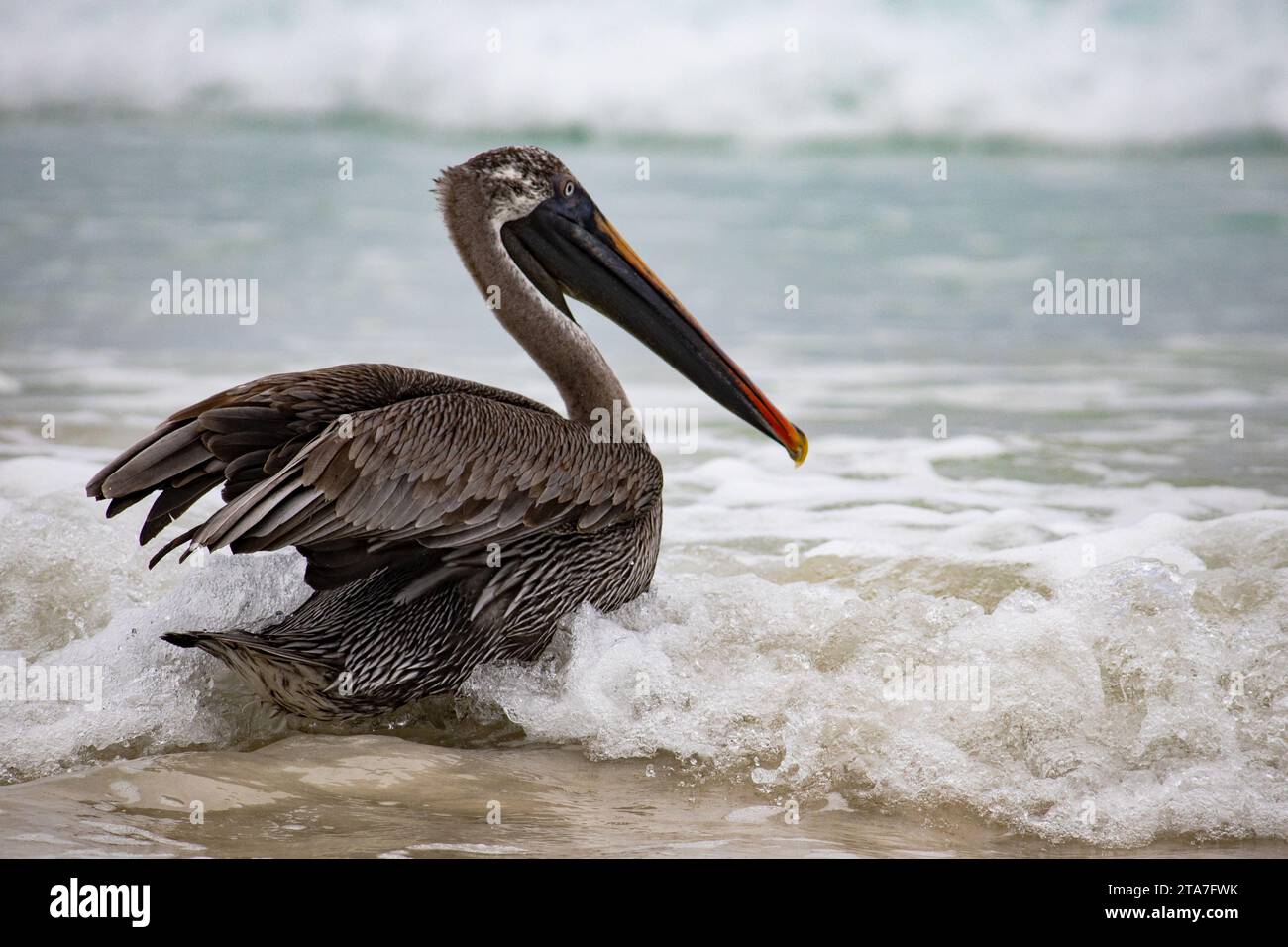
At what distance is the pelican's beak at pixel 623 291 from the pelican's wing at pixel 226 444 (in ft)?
2.78

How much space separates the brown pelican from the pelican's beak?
0.35ft

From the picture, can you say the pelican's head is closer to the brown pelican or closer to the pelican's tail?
the brown pelican

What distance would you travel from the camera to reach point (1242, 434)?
655 centimetres

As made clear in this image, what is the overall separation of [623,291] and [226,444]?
1303 mm

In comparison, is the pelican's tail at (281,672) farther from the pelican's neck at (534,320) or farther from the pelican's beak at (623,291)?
the pelican's beak at (623,291)

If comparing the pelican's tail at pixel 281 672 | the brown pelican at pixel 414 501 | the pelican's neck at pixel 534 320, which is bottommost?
the pelican's tail at pixel 281 672

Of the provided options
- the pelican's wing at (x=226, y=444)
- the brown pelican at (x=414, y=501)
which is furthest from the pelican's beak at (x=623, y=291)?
the pelican's wing at (x=226, y=444)

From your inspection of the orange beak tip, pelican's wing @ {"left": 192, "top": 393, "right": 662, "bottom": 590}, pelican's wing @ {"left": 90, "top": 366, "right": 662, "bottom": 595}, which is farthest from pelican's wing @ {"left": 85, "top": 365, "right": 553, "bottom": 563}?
the orange beak tip

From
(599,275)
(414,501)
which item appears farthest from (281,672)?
(599,275)

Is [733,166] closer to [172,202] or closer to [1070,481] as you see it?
[172,202]

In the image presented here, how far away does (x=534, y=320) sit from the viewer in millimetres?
3969

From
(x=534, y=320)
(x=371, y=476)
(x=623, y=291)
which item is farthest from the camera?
(x=623, y=291)

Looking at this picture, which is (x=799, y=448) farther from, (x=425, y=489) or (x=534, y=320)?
(x=425, y=489)

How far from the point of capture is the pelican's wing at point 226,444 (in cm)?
323
